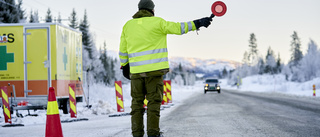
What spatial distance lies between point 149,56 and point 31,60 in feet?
26.0

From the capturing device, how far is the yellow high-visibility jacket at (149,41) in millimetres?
4566

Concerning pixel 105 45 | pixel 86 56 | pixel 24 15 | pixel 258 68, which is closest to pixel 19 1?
pixel 24 15

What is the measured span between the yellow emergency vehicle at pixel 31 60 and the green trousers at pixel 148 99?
24.0 feet

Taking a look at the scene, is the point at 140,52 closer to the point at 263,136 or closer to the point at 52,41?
the point at 263,136

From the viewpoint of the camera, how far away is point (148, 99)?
183 inches

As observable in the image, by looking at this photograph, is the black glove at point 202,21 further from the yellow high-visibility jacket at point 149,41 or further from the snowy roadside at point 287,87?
the snowy roadside at point 287,87

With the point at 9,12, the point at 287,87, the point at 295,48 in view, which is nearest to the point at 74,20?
the point at 9,12

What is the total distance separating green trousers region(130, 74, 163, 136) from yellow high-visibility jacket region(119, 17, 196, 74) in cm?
15

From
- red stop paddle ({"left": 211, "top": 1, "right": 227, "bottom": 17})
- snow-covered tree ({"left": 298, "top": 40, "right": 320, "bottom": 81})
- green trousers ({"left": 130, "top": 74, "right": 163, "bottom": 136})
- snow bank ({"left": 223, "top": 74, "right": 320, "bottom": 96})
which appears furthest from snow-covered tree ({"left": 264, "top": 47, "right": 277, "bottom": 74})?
green trousers ({"left": 130, "top": 74, "right": 163, "bottom": 136})

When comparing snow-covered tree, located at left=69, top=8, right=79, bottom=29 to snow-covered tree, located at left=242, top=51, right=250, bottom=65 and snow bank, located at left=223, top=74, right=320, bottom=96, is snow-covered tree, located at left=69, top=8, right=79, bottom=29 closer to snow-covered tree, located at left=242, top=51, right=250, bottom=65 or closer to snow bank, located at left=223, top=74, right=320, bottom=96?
snow bank, located at left=223, top=74, right=320, bottom=96

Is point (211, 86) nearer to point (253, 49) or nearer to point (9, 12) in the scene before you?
point (9, 12)

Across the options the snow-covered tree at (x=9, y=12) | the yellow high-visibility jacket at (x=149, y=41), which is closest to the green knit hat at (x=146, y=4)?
the yellow high-visibility jacket at (x=149, y=41)

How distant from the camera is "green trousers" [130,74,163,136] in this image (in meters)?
4.56

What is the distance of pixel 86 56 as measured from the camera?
7275cm
